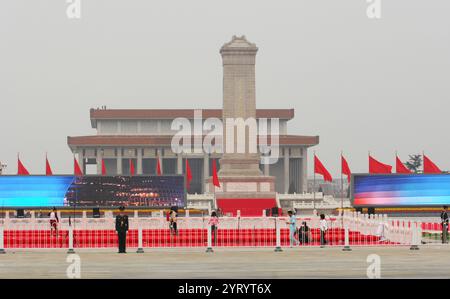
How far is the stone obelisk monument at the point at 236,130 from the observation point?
338 feet

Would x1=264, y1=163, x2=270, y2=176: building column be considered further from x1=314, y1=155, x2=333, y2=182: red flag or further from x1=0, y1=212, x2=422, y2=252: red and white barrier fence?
x1=0, y1=212, x2=422, y2=252: red and white barrier fence

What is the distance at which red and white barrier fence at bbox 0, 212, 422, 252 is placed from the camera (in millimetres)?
38875

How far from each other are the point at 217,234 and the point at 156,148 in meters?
97.7

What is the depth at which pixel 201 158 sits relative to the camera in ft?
486

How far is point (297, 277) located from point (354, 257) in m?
7.30

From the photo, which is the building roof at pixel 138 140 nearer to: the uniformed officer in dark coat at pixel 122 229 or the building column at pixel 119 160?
the building column at pixel 119 160

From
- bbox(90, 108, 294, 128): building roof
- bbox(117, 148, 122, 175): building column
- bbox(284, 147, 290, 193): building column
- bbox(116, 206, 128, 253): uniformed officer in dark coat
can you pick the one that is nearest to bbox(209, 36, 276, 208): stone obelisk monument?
bbox(284, 147, 290, 193): building column

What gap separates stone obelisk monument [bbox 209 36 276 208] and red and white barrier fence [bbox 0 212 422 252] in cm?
4921

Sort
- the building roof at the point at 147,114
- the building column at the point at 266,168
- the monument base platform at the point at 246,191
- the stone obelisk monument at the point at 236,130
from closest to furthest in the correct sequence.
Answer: the stone obelisk monument at the point at 236,130 → the monument base platform at the point at 246,191 → the building column at the point at 266,168 → the building roof at the point at 147,114

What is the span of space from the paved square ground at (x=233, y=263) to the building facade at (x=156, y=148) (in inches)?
4097

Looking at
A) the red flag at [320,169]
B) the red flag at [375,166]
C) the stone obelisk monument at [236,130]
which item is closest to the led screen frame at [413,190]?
the red flag at [320,169]
